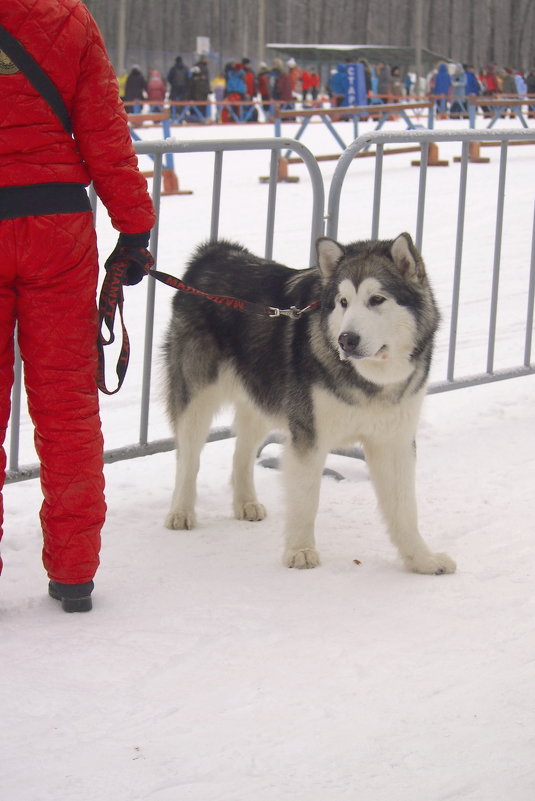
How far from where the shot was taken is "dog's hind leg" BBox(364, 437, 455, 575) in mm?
3896

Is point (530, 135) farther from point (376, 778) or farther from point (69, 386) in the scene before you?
point (376, 778)

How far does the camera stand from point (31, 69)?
3072 millimetres

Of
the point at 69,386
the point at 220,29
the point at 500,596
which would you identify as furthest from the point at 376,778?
the point at 220,29

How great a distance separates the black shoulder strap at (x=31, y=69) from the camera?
3043 millimetres

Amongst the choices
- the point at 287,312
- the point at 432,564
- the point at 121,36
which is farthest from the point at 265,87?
the point at 432,564

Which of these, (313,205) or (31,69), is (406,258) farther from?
(313,205)

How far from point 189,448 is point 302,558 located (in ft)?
2.39

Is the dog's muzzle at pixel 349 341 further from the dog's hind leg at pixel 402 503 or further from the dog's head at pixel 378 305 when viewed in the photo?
the dog's hind leg at pixel 402 503

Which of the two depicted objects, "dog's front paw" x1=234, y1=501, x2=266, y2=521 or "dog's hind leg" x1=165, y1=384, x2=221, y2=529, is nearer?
"dog's hind leg" x1=165, y1=384, x2=221, y2=529

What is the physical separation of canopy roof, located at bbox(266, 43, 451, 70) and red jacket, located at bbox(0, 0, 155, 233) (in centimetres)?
3714

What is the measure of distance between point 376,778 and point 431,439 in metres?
3.31

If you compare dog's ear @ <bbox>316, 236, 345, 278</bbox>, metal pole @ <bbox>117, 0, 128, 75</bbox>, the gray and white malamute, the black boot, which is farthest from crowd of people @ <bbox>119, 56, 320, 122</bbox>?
the black boot

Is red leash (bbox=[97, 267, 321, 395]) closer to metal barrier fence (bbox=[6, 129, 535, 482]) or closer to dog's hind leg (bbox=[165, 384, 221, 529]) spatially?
dog's hind leg (bbox=[165, 384, 221, 529])

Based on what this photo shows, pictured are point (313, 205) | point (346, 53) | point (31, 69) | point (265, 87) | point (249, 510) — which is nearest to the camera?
point (31, 69)
